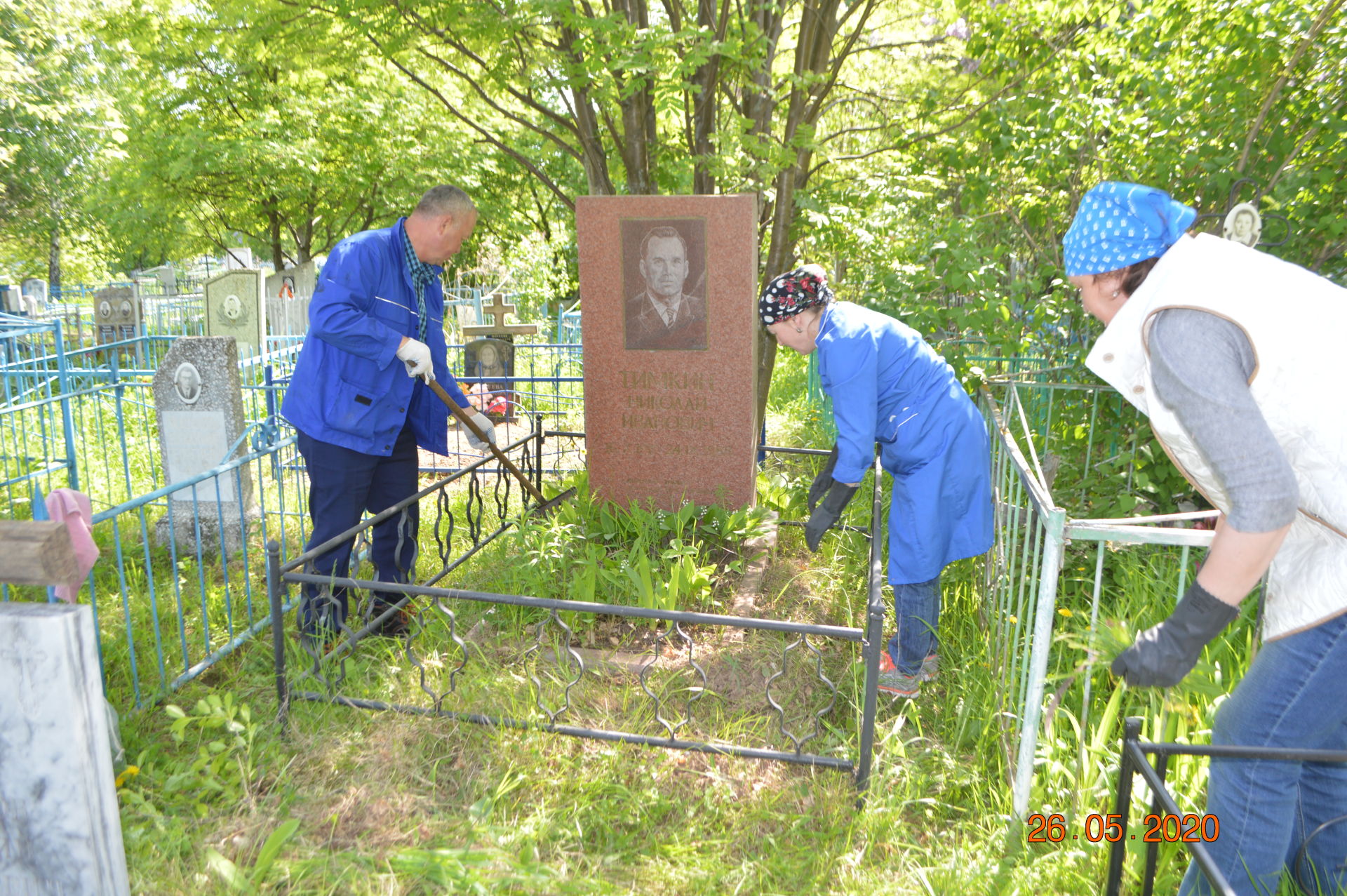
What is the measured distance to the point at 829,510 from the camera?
3.20 m

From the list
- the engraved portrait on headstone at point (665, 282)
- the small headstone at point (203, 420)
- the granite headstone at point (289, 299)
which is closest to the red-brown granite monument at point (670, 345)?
the engraved portrait on headstone at point (665, 282)

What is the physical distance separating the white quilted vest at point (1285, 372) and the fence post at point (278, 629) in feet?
7.44

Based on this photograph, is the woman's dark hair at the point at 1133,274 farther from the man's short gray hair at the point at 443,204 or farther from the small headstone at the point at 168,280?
the small headstone at the point at 168,280

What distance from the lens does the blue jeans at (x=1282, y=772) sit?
1.64m

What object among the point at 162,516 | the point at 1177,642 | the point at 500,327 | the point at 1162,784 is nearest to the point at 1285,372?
the point at 1177,642

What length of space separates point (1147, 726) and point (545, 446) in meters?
5.68

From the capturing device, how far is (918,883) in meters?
2.22

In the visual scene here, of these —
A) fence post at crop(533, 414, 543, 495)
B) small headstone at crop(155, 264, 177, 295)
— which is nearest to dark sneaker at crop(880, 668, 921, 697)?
fence post at crop(533, 414, 543, 495)

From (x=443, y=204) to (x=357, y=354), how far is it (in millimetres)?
676

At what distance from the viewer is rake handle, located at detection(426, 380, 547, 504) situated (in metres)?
3.76

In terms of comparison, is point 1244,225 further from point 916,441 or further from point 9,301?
point 9,301

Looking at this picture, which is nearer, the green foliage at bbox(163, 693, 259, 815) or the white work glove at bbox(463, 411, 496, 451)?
the green foliage at bbox(163, 693, 259, 815)

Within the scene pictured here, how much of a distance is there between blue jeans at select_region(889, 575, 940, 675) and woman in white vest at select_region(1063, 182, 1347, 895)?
56.2 inches

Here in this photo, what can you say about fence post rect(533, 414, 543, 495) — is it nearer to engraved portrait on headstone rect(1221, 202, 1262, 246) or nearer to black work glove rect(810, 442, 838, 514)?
black work glove rect(810, 442, 838, 514)
